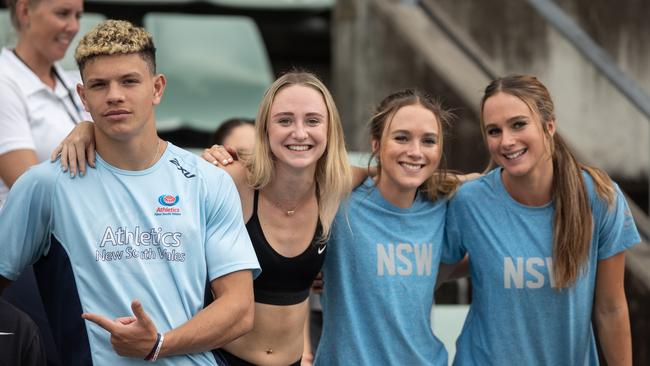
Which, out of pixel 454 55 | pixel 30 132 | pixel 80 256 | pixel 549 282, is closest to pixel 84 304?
pixel 80 256

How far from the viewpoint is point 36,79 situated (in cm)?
425

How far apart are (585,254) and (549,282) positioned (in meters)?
0.16

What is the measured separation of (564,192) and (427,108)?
0.60 metres

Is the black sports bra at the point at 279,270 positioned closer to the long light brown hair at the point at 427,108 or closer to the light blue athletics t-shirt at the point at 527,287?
the long light brown hair at the point at 427,108

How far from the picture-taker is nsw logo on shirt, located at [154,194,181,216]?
327 cm

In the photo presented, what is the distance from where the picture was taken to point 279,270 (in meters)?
3.76

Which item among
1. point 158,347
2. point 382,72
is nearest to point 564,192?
point 158,347

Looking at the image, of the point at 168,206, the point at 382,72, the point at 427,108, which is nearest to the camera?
the point at 168,206

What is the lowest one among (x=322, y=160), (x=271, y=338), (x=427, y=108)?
(x=271, y=338)

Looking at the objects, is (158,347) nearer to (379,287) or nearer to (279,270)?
(279,270)

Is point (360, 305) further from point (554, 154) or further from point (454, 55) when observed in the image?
point (454, 55)

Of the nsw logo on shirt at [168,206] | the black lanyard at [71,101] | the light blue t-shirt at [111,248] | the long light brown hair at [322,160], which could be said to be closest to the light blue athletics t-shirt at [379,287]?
the long light brown hair at [322,160]

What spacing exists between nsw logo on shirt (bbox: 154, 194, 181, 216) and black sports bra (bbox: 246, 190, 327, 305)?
0.52 m

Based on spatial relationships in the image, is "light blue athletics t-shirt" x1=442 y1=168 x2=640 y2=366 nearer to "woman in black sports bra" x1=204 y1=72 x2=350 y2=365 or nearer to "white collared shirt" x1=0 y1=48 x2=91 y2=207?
"woman in black sports bra" x1=204 y1=72 x2=350 y2=365
